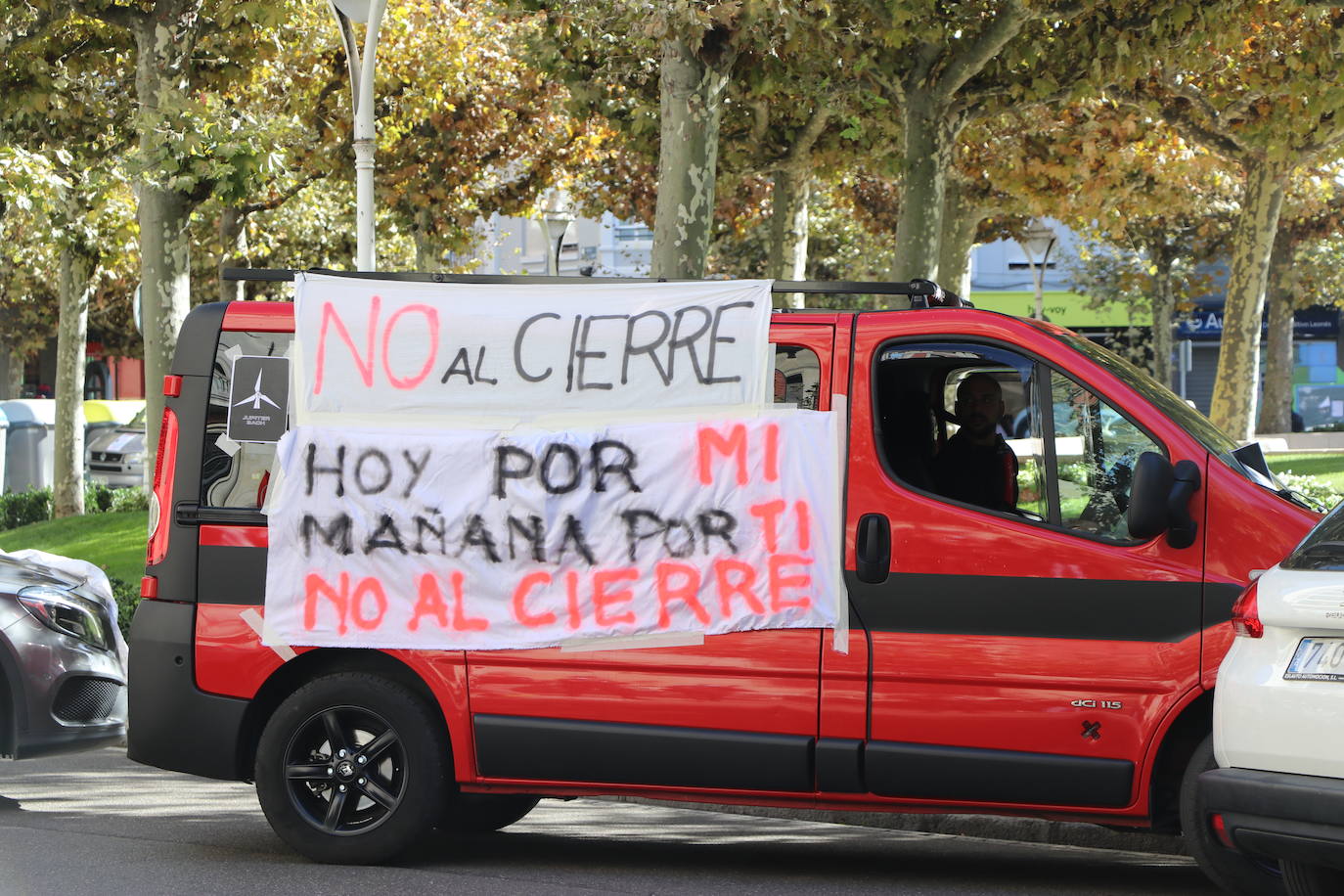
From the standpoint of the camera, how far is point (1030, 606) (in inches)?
222

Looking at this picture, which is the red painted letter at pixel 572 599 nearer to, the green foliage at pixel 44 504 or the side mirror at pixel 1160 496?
the side mirror at pixel 1160 496

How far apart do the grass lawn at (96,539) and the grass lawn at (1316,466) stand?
470 inches

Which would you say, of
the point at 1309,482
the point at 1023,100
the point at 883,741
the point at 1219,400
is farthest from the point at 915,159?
the point at 883,741

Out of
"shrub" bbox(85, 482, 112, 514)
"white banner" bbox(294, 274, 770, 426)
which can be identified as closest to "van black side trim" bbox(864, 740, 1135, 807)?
"white banner" bbox(294, 274, 770, 426)

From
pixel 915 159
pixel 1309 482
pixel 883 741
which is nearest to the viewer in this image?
pixel 883 741

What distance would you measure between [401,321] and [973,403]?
84.2 inches

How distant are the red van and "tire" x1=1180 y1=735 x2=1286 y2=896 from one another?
1cm

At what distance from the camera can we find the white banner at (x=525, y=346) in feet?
20.0

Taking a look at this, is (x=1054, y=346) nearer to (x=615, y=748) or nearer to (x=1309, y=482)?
(x=615, y=748)

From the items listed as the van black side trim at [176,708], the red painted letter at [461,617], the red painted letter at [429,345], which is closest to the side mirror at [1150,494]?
the red painted letter at [461,617]

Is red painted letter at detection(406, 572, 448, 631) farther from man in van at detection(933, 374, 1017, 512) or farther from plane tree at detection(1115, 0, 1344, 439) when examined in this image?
plane tree at detection(1115, 0, 1344, 439)

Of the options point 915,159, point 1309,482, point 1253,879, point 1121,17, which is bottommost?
point 1253,879

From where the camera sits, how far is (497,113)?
21.8m

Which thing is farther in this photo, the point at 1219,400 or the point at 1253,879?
the point at 1219,400
